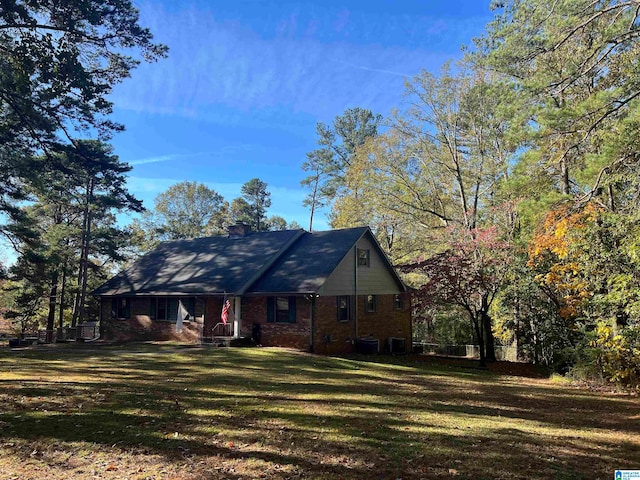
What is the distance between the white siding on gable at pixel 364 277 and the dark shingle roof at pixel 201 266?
3.83m

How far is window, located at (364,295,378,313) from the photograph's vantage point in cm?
2252

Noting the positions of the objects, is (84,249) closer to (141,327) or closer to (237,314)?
(141,327)

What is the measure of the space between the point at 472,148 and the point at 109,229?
1059 inches

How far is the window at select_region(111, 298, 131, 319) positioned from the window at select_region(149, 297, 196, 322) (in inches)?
73.5

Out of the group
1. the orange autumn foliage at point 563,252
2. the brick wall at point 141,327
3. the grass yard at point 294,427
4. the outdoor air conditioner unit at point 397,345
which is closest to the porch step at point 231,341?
the brick wall at point 141,327

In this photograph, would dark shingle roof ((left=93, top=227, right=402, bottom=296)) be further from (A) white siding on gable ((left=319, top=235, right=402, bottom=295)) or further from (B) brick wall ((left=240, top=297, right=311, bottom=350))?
(B) brick wall ((left=240, top=297, right=311, bottom=350))

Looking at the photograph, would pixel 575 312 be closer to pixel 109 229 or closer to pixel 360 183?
pixel 360 183

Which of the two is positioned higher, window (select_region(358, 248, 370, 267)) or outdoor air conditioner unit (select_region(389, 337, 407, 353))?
window (select_region(358, 248, 370, 267))

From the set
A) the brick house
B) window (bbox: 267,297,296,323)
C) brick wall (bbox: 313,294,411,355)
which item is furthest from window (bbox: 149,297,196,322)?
brick wall (bbox: 313,294,411,355)

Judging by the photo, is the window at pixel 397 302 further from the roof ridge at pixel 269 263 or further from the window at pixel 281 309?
the window at pixel 281 309

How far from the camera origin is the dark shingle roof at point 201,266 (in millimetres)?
21938

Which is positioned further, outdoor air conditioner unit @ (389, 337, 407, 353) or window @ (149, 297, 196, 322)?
outdoor air conditioner unit @ (389, 337, 407, 353)

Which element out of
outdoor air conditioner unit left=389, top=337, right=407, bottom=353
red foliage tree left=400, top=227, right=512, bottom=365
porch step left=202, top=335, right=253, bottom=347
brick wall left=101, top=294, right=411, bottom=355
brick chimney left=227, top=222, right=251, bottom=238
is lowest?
outdoor air conditioner unit left=389, top=337, right=407, bottom=353

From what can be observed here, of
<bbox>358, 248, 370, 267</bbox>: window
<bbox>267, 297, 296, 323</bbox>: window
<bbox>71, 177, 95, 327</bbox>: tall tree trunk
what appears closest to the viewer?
<bbox>267, 297, 296, 323</bbox>: window
